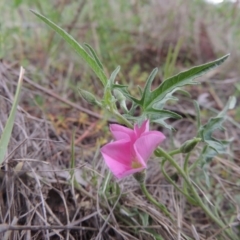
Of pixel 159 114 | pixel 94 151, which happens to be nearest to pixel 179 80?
pixel 159 114

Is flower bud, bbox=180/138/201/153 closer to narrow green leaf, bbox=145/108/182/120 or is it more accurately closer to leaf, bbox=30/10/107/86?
narrow green leaf, bbox=145/108/182/120

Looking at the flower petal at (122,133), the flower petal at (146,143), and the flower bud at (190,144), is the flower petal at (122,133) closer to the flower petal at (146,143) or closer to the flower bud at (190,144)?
the flower petal at (146,143)

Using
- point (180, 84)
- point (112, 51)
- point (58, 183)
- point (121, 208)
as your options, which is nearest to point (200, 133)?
point (180, 84)

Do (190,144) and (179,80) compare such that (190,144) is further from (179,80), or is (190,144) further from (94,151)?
(94,151)

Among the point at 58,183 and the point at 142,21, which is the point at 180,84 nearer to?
the point at 58,183

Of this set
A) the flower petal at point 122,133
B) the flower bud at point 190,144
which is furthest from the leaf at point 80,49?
the flower bud at point 190,144

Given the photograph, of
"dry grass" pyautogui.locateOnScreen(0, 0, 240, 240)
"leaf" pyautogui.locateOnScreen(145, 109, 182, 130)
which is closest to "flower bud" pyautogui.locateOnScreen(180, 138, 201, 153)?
"leaf" pyautogui.locateOnScreen(145, 109, 182, 130)

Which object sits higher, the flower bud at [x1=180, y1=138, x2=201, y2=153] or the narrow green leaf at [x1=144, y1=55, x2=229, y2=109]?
the narrow green leaf at [x1=144, y1=55, x2=229, y2=109]
